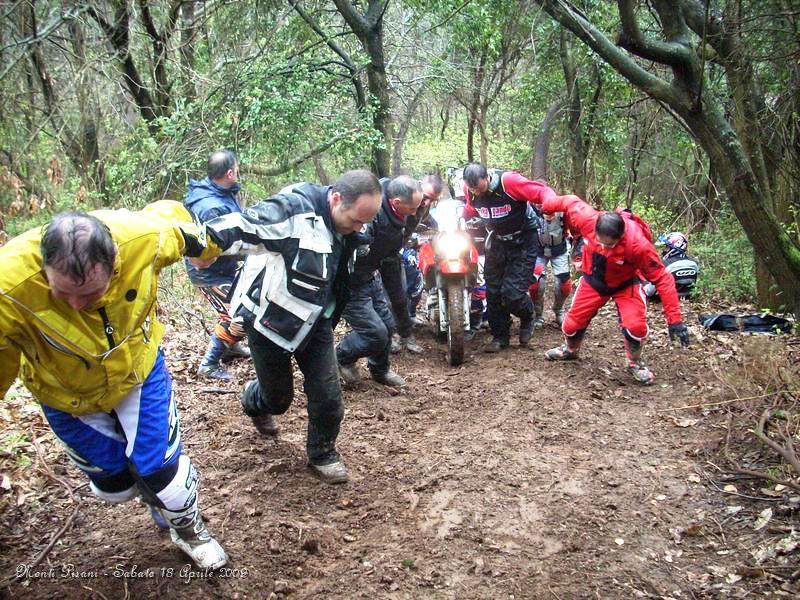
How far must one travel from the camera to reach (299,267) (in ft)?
11.4

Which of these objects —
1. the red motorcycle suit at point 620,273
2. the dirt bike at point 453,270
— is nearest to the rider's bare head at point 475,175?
the dirt bike at point 453,270

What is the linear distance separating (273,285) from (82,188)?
7.16 metres

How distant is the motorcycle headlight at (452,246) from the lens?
6457 millimetres

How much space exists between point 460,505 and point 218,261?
2.73 metres

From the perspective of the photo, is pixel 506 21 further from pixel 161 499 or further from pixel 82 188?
pixel 161 499

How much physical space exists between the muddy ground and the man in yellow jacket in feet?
1.47

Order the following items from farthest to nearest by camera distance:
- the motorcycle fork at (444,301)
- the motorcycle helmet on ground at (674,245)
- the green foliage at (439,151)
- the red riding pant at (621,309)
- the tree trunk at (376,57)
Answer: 1. the green foliage at (439,151)
2. the tree trunk at (376,57)
3. the motorcycle helmet on ground at (674,245)
4. the motorcycle fork at (444,301)
5. the red riding pant at (621,309)

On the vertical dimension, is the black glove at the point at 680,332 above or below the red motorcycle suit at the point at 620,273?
below

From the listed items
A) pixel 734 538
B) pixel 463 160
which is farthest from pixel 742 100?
pixel 463 160

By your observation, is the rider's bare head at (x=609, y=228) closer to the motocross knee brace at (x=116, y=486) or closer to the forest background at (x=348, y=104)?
the forest background at (x=348, y=104)

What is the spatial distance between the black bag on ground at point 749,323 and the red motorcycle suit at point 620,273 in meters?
1.10

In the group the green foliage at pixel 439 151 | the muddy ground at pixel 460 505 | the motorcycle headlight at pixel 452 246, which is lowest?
the muddy ground at pixel 460 505

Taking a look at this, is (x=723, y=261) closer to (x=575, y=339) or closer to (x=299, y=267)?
(x=575, y=339)

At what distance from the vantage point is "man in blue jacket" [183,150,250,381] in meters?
5.42
